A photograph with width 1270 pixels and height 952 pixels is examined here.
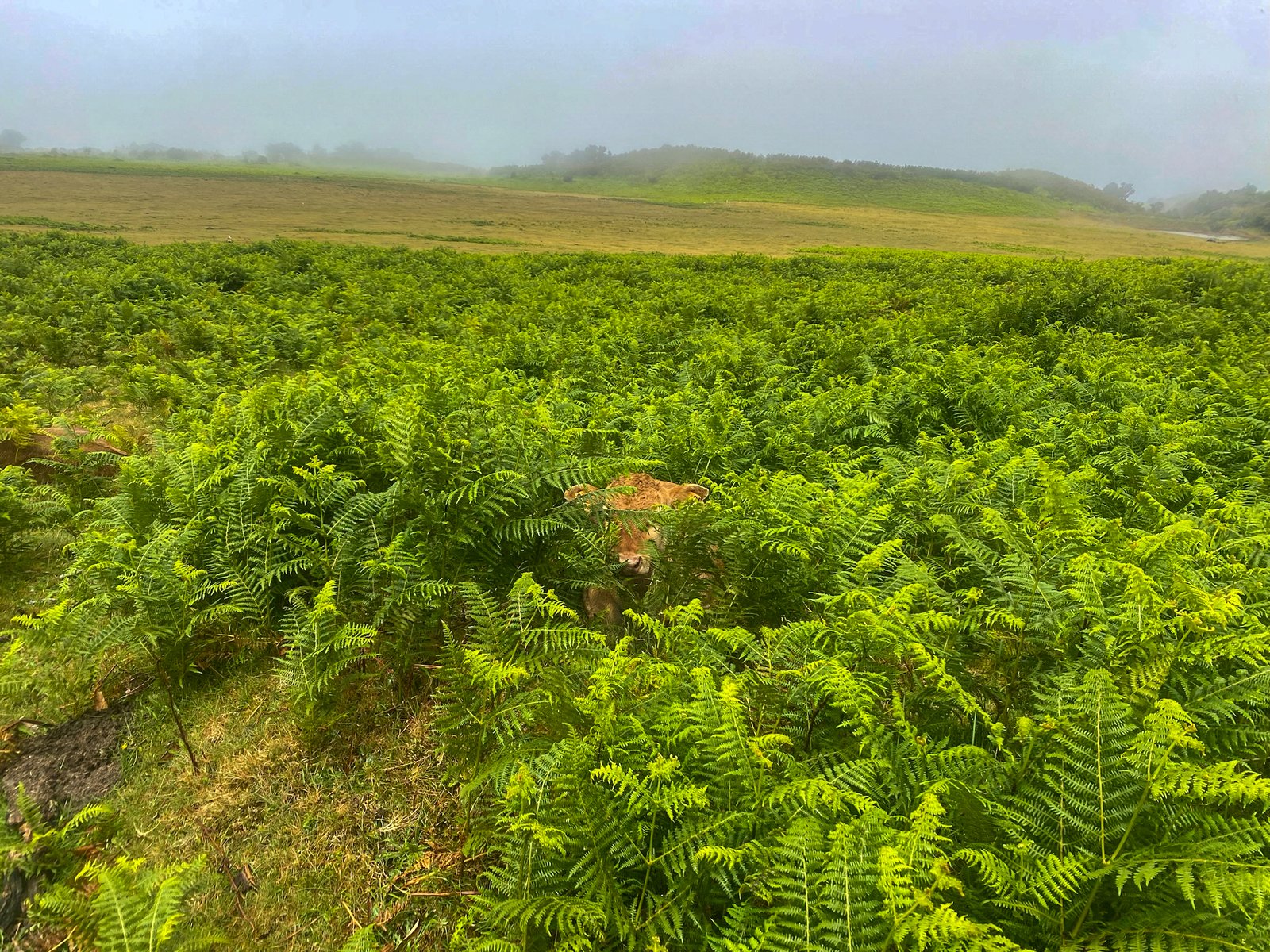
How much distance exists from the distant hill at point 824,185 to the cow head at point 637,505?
123 metres

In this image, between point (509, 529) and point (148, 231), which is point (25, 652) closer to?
point (509, 529)

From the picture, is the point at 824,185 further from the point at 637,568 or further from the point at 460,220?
the point at 637,568

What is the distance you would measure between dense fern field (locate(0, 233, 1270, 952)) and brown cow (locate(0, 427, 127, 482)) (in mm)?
129

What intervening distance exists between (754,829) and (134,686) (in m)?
3.75

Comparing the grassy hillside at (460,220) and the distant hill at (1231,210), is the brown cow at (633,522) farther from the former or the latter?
the distant hill at (1231,210)

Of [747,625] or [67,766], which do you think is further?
[747,625]

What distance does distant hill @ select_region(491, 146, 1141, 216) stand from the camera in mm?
126812

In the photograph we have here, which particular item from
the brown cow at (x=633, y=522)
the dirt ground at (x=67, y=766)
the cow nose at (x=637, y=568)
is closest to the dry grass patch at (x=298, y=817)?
the dirt ground at (x=67, y=766)

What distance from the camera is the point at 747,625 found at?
397 cm

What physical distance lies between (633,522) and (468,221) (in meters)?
64.4

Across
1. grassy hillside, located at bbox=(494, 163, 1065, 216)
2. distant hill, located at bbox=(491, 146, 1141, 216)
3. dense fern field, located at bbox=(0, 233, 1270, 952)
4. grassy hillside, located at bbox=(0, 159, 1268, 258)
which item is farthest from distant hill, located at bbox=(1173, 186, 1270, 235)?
dense fern field, located at bbox=(0, 233, 1270, 952)

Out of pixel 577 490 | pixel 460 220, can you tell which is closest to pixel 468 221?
pixel 460 220

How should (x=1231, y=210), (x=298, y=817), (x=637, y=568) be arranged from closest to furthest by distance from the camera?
(x=298, y=817) → (x=637, y=568) → (x=1231, y=210)

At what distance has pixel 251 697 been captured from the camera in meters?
3.67
